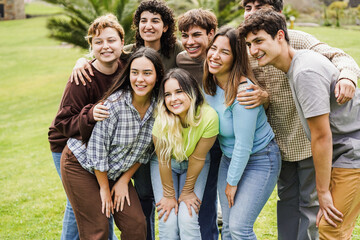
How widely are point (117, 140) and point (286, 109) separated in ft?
4.73

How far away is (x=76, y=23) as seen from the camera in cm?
1258

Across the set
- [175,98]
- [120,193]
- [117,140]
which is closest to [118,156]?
[117,140]

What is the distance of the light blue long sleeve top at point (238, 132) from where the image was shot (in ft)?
10.1

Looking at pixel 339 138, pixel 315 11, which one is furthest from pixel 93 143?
pixel 315 11

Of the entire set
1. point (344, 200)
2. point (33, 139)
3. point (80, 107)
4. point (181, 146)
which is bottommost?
point (33, 139)

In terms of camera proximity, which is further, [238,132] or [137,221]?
[137,221]

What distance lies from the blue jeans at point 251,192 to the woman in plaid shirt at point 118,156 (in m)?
0.75

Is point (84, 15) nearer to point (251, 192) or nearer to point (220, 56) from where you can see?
point (220, 56)

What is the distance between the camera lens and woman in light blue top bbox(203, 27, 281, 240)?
10.2 ft

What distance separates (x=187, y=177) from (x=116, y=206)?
2.09 ft

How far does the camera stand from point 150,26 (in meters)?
3.82

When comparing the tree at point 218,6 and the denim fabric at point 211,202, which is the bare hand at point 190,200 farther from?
the tree at point 218,6

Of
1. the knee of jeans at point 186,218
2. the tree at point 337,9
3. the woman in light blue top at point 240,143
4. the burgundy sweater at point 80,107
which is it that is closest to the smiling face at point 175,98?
the woman in light blue top at point 240,143

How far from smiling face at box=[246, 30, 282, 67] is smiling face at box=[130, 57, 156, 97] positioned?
2.76 ft
